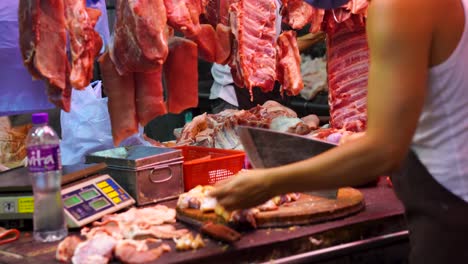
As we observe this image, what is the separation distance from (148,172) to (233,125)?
1.09 meters

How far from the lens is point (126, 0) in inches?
131

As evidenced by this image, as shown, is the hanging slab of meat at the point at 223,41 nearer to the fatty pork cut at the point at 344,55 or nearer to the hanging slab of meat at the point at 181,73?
the hanging slab of meat at the point at 181,73

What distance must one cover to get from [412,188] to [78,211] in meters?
1.46

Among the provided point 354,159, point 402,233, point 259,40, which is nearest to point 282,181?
point 354,159

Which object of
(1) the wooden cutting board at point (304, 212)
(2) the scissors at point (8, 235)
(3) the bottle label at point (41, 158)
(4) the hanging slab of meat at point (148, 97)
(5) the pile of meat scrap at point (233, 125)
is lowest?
(2) the scissors at point (8, 235)

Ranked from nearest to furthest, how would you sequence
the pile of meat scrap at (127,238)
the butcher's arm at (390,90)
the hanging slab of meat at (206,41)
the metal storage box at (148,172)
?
the butcher's arm at (390,90) < the pile of meat scrap at (127,238) < the metal storage box at (148,172) < the hanging slab of meat at (206,41)

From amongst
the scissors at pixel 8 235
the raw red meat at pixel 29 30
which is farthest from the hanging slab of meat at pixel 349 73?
the scissors at pixel 8 235

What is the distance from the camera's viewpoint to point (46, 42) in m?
3.22

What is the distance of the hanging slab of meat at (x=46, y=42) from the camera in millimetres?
3184

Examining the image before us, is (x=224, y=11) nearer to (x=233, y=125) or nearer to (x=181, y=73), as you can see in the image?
(x=181, y=73)

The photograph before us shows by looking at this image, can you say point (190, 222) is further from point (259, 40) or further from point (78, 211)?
point (259, 40)

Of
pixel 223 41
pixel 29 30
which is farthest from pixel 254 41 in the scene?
pixel 29 30

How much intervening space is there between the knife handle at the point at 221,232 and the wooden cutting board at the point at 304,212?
135 mm

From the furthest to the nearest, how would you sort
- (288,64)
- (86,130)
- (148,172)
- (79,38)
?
(288,64)
(86,130)
(148,172)
(79,38)
